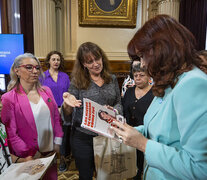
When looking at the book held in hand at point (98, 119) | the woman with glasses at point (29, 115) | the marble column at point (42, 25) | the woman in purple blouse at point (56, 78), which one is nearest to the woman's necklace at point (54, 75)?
the woman in purple blouse at point (56, 78)

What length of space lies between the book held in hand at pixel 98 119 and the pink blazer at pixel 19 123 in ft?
2.22

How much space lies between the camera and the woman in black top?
6.35 feet

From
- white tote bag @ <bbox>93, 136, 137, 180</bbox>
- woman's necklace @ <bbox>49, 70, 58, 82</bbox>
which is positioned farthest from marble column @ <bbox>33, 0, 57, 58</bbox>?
white tote bag @ <bbox>93, 136, 137, 180</bbox>

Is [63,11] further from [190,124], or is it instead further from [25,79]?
[190,124]

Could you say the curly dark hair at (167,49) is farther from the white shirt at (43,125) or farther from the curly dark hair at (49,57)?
the curly dark hair at (49,57)

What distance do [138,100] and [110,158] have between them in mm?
725

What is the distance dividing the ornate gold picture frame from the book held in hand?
373 centimetres

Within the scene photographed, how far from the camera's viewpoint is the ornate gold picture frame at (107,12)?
4.36 metres

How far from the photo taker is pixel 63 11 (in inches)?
177

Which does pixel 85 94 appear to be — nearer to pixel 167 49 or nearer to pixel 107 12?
pixel 167 49

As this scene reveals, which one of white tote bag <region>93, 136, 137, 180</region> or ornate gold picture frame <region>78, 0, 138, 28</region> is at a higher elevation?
ornate gold picture frame <region>78, 0, 138, 28</region>

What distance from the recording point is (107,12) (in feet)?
14.5

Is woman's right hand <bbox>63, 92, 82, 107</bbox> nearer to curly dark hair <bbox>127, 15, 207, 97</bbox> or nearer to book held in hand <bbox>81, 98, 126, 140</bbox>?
book held in hand <bbox>81, 98, 126, 140</bbox>

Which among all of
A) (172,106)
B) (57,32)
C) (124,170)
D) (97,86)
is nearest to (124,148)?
(124,170)
